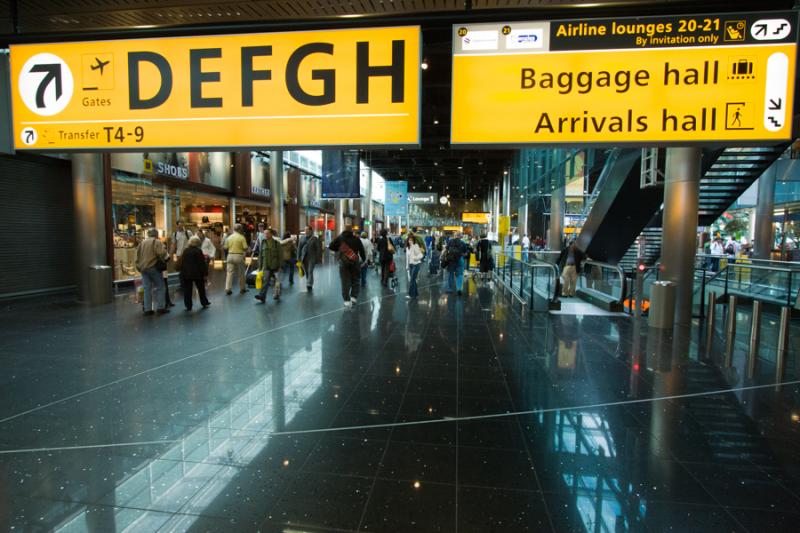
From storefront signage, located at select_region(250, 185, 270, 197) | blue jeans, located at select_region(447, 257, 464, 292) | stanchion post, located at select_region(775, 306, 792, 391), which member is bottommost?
stanchion post, located at select_region(775, 306, 792, 391)

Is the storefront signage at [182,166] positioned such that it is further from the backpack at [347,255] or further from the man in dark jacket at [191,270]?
the backpack at [347,255]

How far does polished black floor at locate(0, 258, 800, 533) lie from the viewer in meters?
2.71

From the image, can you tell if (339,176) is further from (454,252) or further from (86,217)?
(86,217)

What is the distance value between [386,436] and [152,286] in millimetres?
7266

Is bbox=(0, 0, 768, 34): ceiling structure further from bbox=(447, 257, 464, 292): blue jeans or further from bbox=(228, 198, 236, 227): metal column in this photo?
bbox=(228, 198, 236, 227): metal column

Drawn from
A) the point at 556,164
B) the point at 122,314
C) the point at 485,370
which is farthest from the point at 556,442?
the point at 556,164

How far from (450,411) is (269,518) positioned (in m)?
2.06

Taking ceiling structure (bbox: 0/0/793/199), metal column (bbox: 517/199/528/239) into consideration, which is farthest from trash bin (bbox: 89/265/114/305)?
metal column (bbox: 517/199/528/239)

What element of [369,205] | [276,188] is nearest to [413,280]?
[276,188]

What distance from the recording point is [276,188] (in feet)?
70.6

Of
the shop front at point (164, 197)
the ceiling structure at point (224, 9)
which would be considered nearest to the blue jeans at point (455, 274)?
the shop front at point (164, 197)

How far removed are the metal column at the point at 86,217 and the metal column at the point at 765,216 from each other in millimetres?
23049

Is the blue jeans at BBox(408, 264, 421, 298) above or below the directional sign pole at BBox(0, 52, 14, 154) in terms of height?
below

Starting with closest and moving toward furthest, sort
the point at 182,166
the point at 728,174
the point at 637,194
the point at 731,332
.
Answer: the point at 731,332, the point at 728,174, the point at 637,194, the point at 182,166
